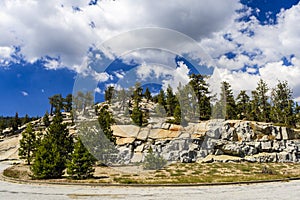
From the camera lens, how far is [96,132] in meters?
33.6

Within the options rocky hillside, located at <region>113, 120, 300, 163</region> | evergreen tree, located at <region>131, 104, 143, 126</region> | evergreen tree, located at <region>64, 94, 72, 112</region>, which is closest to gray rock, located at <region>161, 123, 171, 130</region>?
rocky hillside, located at <region>113, 120, 300, 163</region>

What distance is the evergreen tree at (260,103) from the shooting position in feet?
189

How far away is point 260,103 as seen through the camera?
60.4m

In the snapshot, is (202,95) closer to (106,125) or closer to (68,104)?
(106,125)

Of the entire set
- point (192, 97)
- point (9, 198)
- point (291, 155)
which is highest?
point (192, 97)

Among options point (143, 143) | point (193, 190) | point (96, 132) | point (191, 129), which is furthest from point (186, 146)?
point (193, 190)

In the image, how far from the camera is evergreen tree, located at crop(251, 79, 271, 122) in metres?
57.8

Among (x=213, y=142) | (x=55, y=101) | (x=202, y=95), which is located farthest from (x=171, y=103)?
(x=55, y=101)

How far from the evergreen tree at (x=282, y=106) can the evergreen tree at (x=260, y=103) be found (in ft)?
6.28

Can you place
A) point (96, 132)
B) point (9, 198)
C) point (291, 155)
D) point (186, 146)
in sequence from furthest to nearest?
1. point (186, 146)
2. point (291, 155)
3. point (96, 132)
4. point (9, 198)

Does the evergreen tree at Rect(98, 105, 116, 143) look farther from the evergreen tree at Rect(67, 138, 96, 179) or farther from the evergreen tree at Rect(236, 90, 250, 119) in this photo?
the evergreen tree at Rect(236, 90, 250, 119)

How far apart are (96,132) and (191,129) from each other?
66.4 feet

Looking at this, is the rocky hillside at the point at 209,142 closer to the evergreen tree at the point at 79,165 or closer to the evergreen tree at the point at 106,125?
the evergreen tree at the point at 106,125

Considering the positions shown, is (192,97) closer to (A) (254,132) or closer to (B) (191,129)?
(B) (191,129)
